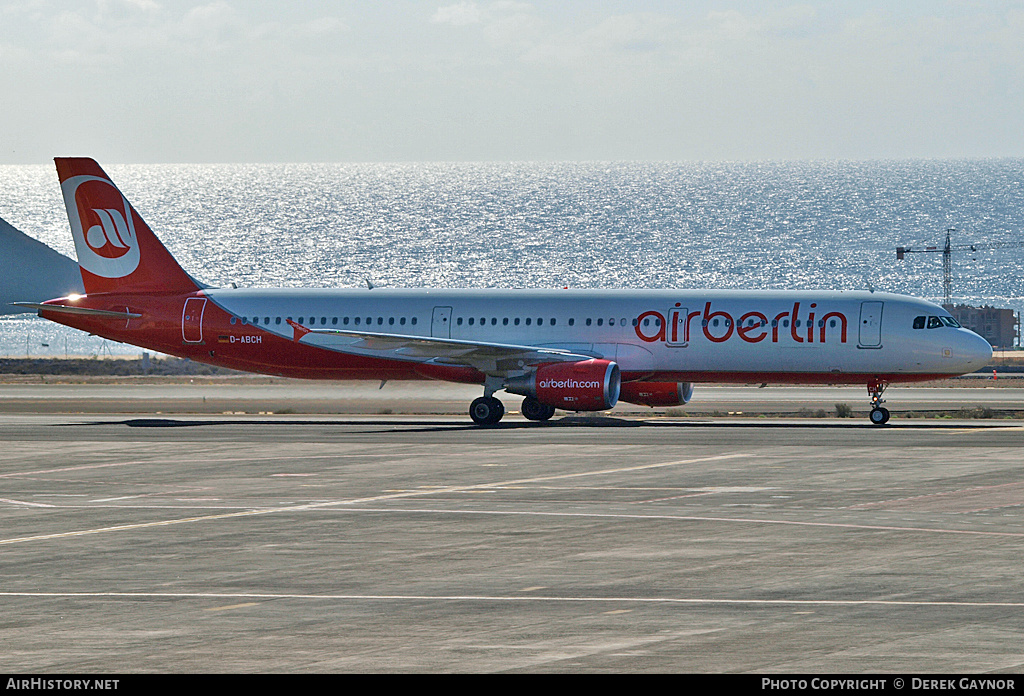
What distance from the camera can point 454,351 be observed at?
157 ft

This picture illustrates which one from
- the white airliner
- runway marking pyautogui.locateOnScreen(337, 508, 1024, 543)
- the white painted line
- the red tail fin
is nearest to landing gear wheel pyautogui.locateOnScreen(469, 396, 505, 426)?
the white airliner

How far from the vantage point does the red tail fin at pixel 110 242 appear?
174 feet

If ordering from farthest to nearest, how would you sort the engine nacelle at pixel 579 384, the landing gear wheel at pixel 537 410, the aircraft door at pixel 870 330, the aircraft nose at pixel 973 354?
the landing gear wheel at pixel 537 410 → the aircraft door at pixel 870 330 → the aircraft nose at pixel 973 354 → the engine nacelle at pixel 579 384

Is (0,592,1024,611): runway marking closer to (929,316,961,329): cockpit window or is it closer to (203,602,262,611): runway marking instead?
(203,602,262,611): runway marking

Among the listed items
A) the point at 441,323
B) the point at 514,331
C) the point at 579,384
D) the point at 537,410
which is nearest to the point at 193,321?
the point at 441,323

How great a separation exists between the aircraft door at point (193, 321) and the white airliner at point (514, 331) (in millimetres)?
64

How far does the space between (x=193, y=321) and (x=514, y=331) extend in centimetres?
1166

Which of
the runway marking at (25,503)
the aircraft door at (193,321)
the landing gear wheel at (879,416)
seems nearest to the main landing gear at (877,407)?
the landing gear wheel at (879,416)

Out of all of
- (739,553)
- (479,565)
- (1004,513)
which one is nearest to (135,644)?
(479,565)

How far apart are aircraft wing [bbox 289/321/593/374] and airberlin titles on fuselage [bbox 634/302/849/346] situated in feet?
7.88

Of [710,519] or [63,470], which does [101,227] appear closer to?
[63,470]

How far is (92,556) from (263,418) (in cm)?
3391

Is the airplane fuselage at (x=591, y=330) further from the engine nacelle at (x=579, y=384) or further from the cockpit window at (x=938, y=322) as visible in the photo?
the engine nacelle at (x=579, y=384)

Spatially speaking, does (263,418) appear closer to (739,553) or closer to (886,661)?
(739,553)
